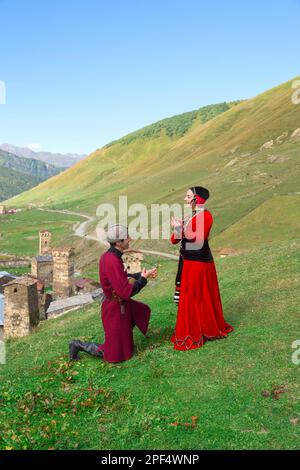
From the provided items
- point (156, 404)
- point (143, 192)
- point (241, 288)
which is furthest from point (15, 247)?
point (156, 404)

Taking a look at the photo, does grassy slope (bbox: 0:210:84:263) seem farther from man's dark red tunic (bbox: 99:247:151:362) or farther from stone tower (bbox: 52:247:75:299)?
man's dark red tunic (bbox: 99:247:151:362)

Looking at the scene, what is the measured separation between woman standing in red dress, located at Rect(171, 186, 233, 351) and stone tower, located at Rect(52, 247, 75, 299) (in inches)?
1103

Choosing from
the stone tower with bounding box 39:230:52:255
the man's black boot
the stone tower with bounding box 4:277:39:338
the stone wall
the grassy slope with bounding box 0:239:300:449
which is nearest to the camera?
the grassy slope with bounding box 0:239:300:449

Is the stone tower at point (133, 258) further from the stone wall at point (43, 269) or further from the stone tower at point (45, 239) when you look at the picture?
the stone tower at point (45, 239)

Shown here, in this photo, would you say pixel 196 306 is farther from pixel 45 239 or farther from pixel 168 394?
pixel 45 239

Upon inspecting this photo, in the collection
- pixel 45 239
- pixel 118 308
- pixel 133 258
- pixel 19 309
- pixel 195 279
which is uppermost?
pixel 195 279

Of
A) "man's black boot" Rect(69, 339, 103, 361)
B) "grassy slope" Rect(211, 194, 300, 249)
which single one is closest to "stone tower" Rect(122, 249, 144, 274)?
"grassy slope" Rect(211, 194, 300, 249)

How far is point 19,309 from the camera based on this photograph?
24422 mm

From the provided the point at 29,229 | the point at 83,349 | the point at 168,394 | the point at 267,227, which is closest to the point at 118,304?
the point at 83,349

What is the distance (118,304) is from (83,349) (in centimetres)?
160

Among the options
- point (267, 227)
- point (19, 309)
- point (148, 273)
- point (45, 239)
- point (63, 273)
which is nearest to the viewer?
point (148, 273)

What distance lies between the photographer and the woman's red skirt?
33.2 feet

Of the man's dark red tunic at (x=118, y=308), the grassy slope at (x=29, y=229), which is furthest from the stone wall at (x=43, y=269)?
the man's dark red tunic at (x=118, y=308)

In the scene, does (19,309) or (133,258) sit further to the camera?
(133,258)
